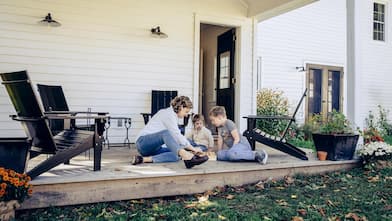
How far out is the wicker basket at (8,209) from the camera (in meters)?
2.13

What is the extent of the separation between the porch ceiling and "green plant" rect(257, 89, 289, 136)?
2.24 metres

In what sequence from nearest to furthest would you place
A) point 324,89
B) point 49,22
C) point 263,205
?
point 263,205 < point 49,22 < point 324,89

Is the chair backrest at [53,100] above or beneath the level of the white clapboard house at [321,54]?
beneath

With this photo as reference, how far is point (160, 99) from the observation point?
5535 millimetres

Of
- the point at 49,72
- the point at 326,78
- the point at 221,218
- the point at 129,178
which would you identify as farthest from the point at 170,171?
the point at 326,78

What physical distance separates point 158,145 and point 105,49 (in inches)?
104

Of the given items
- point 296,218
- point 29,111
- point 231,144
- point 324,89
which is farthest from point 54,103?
point 324,89

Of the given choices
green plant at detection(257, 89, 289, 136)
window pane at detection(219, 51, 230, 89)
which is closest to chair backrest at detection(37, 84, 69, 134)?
window pane at detection(219, 51, 230, 89)

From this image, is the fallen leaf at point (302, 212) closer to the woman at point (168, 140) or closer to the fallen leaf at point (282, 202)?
the fallen leaf at point (282, 202)

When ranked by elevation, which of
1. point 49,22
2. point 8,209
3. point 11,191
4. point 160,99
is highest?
point 49,22

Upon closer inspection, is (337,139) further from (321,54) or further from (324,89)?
(321,54)

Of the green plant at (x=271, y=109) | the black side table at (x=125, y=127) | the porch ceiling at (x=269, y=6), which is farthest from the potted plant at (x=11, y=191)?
the green plant at (x=271, y=109)

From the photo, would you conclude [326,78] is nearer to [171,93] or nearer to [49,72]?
[171,93]

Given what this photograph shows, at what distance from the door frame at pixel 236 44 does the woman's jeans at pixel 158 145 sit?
2554 mm
